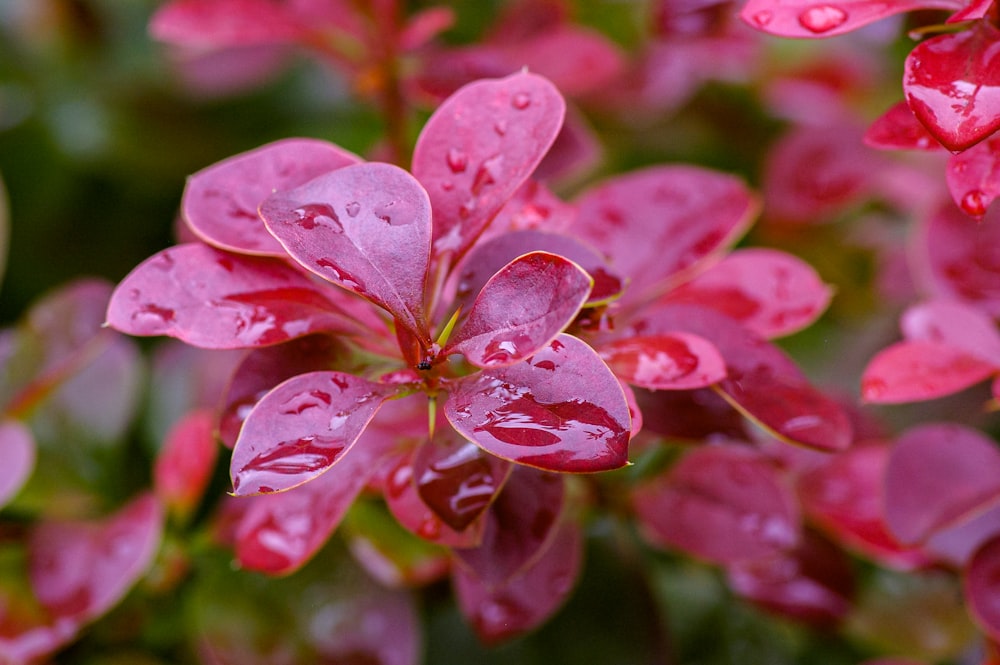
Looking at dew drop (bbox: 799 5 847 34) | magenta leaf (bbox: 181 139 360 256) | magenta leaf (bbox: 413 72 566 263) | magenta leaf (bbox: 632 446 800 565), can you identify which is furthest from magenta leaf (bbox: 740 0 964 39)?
magenta leaf (bbox: 632 446 800 565)

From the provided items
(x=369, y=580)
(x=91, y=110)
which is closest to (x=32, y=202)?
(x=91, y=110)

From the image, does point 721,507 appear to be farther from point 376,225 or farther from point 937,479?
point 376,225

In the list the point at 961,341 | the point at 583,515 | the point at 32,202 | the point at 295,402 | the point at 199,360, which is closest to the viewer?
the point at 295,402

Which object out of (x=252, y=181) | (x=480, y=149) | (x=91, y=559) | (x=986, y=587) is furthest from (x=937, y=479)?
(x=91, y=559)

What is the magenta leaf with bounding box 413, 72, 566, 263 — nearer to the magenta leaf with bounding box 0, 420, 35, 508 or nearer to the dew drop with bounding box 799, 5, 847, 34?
the dew drop with bounding box 799, 5, 847, 34

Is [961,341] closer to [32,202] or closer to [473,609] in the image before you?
[473,609]

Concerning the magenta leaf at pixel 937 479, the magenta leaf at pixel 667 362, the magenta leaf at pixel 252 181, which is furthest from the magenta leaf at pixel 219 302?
the magenta leaf at pixel 937 479
